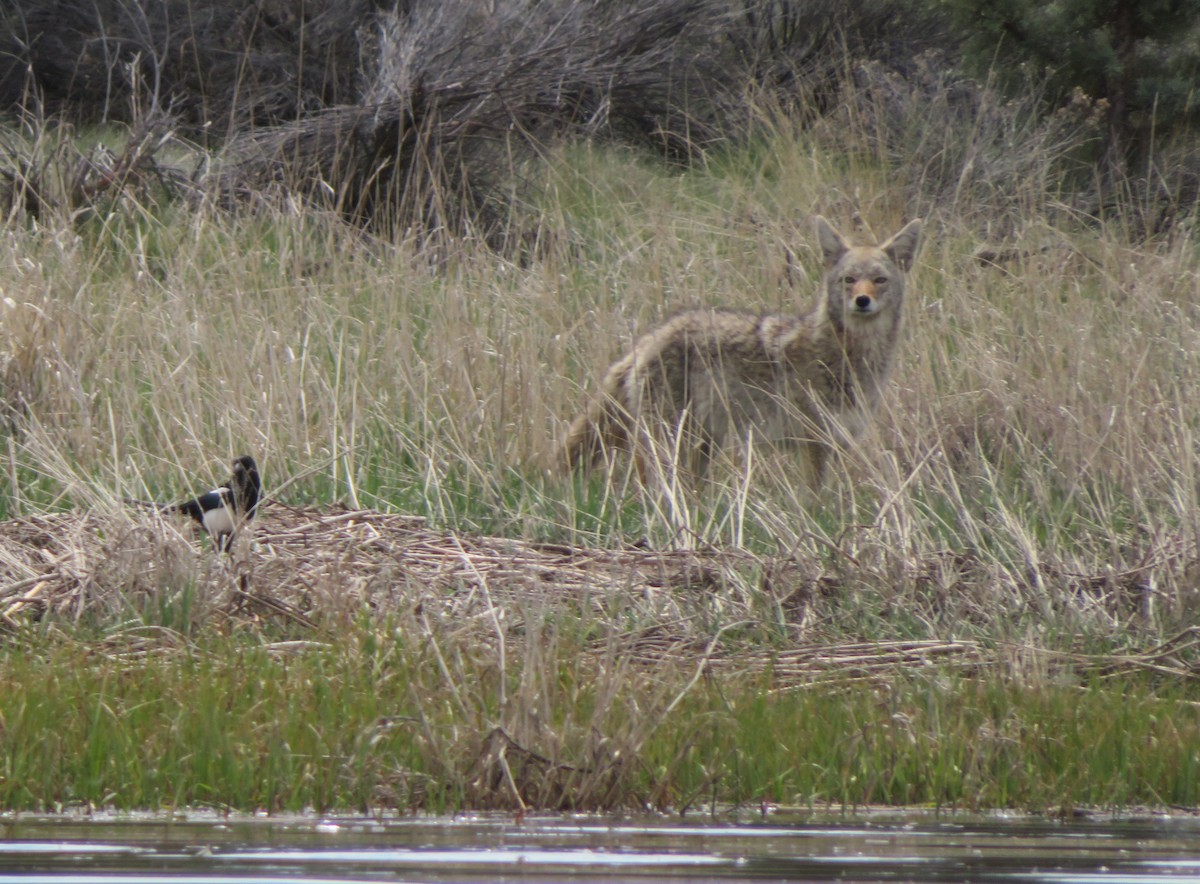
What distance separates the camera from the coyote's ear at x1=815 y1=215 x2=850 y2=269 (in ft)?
32.6

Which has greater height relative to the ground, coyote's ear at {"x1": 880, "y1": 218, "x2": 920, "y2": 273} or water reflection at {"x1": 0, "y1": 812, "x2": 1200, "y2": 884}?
coyote's ear at {"x1": 880, "y1": 218, "x2": 920, "y2": 273}

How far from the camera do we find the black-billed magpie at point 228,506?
692cm

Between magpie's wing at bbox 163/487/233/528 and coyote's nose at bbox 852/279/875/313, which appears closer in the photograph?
magpie's wing at bbox 163/487/233/528

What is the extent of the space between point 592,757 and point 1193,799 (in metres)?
1.64

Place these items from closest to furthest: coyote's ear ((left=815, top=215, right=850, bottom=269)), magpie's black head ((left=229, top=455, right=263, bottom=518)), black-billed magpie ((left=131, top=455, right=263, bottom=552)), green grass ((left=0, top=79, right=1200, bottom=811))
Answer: green grass ((left=0, top=79, right=1200, bottom=811)), black-billed magpie ((left=131, top=455, right=263, bottom=552)), magpie's black head ((left=229, top=455, right=263, bottom=518)), coyote's ear ((left=815, top=215, right=850, bottom=269))

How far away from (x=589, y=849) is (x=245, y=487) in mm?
3382

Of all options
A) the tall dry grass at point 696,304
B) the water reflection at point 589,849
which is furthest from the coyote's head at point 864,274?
the water reflection at point 589,849

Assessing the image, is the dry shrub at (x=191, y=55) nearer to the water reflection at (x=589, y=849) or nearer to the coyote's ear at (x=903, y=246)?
the coyote's ear at (x=903, y=246)

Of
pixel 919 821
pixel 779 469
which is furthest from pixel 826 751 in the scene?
pixel 779 469

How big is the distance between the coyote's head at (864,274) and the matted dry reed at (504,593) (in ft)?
9.00

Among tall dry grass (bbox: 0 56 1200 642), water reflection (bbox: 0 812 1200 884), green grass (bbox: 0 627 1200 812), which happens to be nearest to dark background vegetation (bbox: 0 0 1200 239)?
tall dry grass (bbox: 0 56 1200 642)

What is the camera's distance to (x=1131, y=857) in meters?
4.15

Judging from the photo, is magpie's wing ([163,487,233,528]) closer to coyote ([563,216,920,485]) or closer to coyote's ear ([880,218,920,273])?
coyote ([563,216,920,485])

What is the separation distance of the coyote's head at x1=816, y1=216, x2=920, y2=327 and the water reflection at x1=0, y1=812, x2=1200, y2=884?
5.15 meters
